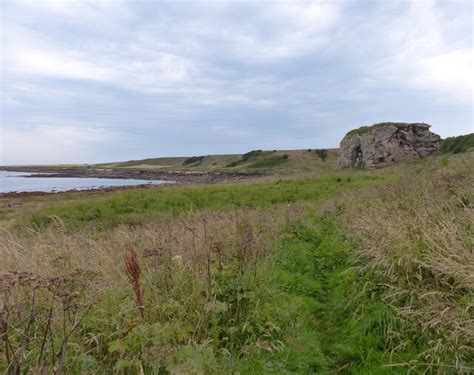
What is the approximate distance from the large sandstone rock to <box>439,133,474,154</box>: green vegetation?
95cm

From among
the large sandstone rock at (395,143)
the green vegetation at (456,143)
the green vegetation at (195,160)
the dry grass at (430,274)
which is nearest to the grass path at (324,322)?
the dry grass at (430,274)

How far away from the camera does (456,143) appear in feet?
132

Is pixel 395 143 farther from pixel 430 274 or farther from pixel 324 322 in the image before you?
pixel 324 322

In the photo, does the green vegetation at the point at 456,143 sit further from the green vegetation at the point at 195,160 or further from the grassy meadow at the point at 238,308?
the green vegetation at the point at 195,160

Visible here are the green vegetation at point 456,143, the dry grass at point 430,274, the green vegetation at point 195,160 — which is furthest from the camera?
the green vegetation at point 195,160

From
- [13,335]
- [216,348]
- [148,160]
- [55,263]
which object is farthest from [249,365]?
[148,160]

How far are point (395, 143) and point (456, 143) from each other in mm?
6659

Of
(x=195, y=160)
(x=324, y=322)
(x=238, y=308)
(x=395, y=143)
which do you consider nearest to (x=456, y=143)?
(x=395, y=143)

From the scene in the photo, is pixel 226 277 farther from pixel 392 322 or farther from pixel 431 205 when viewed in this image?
pixel 431 205

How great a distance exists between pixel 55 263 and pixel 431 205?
6.60 metres

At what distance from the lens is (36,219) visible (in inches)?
789

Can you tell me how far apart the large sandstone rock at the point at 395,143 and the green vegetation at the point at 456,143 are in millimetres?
948

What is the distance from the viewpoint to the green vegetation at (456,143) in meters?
37.3

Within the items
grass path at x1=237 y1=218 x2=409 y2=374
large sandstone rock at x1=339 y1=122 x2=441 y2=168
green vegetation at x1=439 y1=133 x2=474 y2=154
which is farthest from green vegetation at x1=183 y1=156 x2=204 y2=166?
grass path at x1=237 y1=218 x2=409 y2=374
